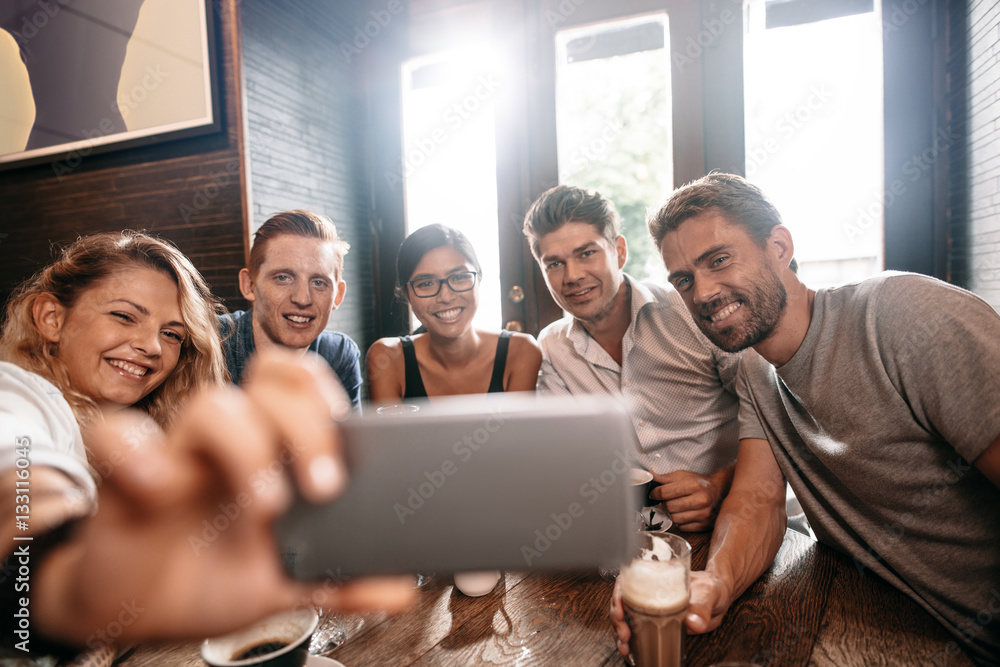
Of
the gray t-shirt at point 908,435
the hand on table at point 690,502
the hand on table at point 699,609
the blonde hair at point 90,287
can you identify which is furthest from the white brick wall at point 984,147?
the blonde hair at point 90,287

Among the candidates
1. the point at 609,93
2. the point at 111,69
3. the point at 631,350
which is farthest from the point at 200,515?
the point at 111,69

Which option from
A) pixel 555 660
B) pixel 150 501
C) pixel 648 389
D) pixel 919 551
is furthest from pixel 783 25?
pixel 150 501

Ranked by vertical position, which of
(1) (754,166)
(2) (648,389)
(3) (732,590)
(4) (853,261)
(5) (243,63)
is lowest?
(3) (732,590)

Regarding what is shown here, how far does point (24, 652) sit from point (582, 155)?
10.9 ft

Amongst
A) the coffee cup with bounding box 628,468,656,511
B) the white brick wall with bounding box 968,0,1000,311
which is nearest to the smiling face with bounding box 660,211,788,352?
the coffee cup with bounding box 628,468,656,511

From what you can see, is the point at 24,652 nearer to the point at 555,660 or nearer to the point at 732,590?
the point at 555,660

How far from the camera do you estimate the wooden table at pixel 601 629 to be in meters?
0.79

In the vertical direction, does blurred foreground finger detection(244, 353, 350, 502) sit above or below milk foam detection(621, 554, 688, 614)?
above

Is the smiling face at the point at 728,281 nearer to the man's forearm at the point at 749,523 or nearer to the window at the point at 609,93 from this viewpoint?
the man's forearm at the point at 749,523

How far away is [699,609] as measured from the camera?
838mm

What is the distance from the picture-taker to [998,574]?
1.13 metres

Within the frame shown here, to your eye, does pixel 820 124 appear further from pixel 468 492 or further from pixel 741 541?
pixel 468 492

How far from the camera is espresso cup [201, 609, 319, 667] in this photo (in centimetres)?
59

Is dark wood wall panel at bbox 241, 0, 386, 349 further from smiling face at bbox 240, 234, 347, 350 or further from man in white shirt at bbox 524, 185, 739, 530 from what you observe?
man in white shirt at bbox 524, 185, 739, 530
